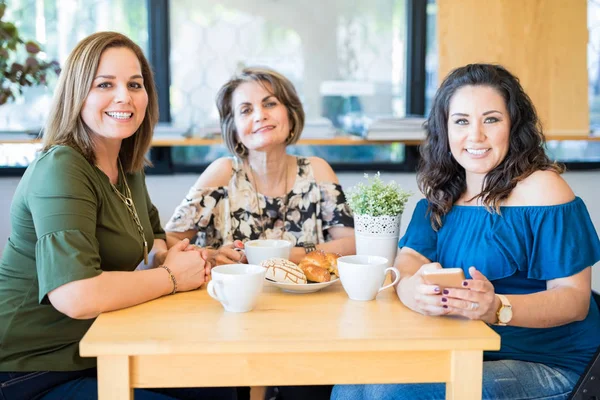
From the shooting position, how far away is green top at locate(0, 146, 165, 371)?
1311 millimetres

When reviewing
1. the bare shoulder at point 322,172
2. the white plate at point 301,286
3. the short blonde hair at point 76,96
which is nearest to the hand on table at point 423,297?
the white plate at point 301,286

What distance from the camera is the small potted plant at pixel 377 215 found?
161 cm

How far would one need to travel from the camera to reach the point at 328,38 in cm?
320

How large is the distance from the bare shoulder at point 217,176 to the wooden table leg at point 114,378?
3.35 ft

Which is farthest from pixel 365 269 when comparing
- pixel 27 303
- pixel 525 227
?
pixel 27 303

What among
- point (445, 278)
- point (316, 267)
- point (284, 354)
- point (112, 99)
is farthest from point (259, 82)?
point (284, 354)

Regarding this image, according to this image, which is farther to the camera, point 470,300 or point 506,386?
point 506,386

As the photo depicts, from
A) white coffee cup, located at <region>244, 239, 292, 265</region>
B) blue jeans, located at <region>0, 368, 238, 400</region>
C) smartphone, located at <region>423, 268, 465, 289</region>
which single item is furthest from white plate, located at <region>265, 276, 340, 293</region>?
blue jeans, located at <region>0, 368, 238, 400</region>

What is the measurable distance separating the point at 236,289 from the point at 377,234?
501mm

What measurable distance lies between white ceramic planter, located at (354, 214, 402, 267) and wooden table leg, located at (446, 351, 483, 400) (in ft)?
1.61

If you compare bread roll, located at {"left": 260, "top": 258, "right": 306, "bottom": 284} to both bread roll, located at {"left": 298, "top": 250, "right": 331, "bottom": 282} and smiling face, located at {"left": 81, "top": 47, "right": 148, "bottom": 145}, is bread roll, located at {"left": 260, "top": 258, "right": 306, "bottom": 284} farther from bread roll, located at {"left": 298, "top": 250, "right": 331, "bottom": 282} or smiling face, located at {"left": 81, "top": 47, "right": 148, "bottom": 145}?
smiling face, located at {"left": 81, "top": 47, "right": 148, "bottom": 145}

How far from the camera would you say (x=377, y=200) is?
161 cm

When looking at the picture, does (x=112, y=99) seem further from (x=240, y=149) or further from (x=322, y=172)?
(x=322, y=172)

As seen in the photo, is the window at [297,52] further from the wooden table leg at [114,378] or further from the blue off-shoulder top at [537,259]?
the wooden table leg at [114,378]
